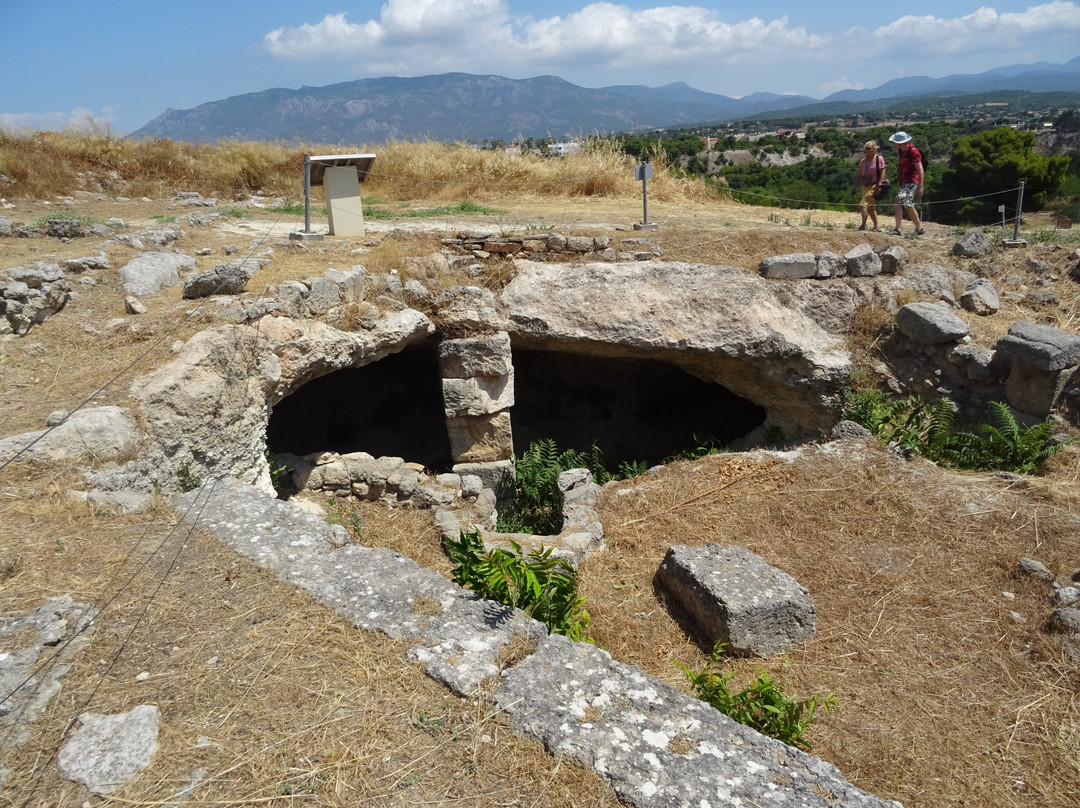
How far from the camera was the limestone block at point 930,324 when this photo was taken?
23.9ft

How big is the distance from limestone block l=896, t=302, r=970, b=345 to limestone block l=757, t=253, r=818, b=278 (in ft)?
3.53

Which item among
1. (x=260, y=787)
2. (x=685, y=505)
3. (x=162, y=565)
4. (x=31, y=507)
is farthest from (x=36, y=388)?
(x=685, y=505)

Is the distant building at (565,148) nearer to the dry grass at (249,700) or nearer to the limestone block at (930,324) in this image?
the limestone block at (930,324)

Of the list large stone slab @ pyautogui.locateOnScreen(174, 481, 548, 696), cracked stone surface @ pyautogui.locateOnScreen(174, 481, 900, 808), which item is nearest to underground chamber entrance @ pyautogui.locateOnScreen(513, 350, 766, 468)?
large stone slab @ pyautogui.locateOnScreen(174, 481, 548, 696)

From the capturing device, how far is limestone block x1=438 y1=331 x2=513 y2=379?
720cm

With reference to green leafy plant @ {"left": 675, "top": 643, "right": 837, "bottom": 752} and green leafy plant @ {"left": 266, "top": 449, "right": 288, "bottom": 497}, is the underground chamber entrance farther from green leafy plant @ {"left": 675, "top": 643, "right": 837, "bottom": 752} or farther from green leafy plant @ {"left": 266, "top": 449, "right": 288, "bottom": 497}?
green leafy plant @ {"left": 675, "top": 643, "right": 837, "bottom": 752}

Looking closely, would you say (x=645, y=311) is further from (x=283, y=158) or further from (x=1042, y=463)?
(x=283, y=158)

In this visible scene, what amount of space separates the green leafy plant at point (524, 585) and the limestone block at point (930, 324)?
563 centimetres

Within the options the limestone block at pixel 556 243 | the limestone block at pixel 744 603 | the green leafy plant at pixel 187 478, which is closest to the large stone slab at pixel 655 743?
the limestone block at pixel 744 603

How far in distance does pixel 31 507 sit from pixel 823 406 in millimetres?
7028

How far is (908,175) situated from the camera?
370 inches

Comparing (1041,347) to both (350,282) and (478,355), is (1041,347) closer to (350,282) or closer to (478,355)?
(478,355)

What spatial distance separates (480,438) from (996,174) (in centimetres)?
1579

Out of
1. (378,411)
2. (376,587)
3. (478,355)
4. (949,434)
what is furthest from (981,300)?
(378,411)
